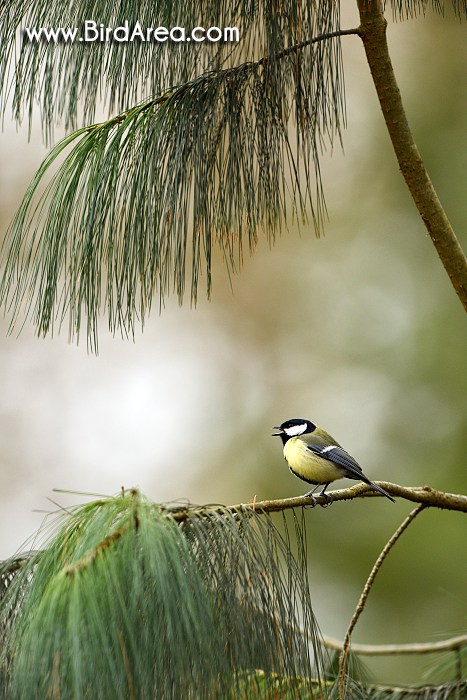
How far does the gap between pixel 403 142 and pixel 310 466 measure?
2.76 ft

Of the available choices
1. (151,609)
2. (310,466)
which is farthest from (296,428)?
(151,609)

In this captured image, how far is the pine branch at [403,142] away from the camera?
3.53ft

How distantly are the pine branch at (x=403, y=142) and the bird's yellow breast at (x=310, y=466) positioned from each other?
71 centimetres

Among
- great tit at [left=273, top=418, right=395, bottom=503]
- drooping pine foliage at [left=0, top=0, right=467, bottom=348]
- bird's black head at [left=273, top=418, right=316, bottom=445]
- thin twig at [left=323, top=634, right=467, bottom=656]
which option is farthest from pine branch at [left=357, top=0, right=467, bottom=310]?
bird's black head at [left=273, top=418, right=316, bottom=445]

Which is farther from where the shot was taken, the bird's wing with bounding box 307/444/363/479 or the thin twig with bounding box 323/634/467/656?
the bird's wing with bounding box 307/444/363/479

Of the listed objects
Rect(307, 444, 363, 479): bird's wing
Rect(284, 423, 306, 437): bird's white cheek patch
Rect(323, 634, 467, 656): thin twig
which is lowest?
Rect(323, 634, 467, 656): thin twig

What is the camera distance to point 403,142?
43.4 inches

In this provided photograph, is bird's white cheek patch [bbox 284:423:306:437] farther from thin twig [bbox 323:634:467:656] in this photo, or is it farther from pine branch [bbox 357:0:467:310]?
pine branch [bbox 357:0:467:310]

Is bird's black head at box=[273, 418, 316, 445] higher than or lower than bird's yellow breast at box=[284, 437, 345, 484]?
higher

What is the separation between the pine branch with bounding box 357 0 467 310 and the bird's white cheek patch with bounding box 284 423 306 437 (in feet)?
2.96

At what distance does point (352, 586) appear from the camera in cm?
382

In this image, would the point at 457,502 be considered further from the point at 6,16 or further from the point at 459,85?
the point at 459,85

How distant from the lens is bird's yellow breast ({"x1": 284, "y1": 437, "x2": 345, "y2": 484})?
1.78 meters

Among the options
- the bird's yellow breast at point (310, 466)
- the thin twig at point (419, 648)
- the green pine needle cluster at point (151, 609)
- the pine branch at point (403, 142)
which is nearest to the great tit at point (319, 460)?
the bird's yellow breast at point (310, 466)
